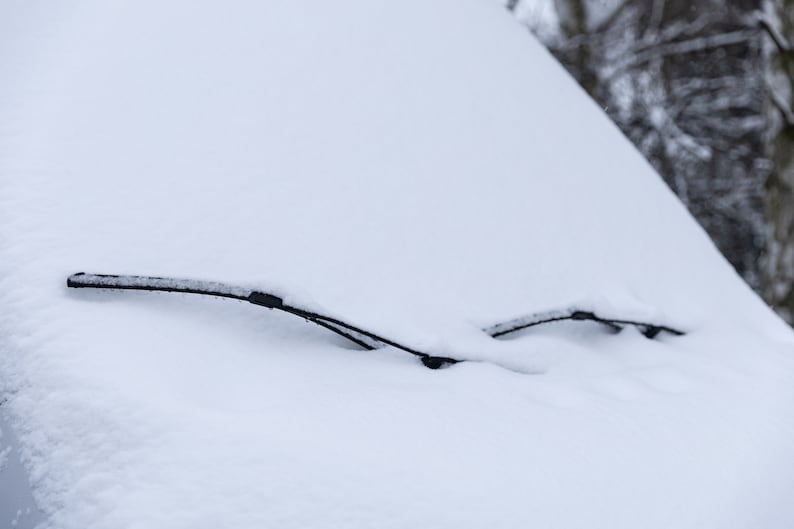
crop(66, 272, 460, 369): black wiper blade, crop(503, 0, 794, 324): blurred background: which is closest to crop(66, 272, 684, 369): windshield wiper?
crop(66, 272, 460, 369): black wiper blade

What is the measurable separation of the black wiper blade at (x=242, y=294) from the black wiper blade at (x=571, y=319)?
0.44 feet

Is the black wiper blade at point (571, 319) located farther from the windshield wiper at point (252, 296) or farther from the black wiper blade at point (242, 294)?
the black wiper blade at point (242, 294)

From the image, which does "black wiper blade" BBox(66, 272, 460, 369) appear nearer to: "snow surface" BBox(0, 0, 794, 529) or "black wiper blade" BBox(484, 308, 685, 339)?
"snow surface" BBox(0, 0, 794, 529)

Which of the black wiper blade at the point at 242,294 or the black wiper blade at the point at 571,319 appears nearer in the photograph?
the black wiper blade at the point at 242,294

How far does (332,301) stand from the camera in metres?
0.90

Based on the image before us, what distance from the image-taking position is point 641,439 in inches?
33.2

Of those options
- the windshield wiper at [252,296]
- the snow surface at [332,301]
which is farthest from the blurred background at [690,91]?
the windshield wiper at [252,296]

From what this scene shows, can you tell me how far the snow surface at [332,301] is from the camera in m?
0.66

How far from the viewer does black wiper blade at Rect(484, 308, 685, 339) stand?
104 cm

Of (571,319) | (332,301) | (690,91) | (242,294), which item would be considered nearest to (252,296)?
(242,294)

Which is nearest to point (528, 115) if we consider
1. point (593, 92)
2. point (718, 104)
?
point (593, 92)

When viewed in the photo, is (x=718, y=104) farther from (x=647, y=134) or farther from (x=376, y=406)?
(x=376, y=406)

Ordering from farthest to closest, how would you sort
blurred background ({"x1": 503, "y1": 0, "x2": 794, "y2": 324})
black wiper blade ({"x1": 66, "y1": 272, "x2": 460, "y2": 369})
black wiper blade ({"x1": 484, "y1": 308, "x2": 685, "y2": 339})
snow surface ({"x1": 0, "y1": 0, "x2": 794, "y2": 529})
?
blurred background ({"x1": 503, "y1": 0, "x2": 794, "y2": 324}), black wiper blade ({"x1": 484, "y1": 308, "x2": 685, "y2": 339}), black wiper blade ({"x1": 66, "y1": 272, "x2": 460, "y2": 369}), snow surface ({"x1": 0, "y1": 0, "x2": 794, "y2": 529})

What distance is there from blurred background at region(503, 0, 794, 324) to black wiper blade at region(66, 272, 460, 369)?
180 inches
